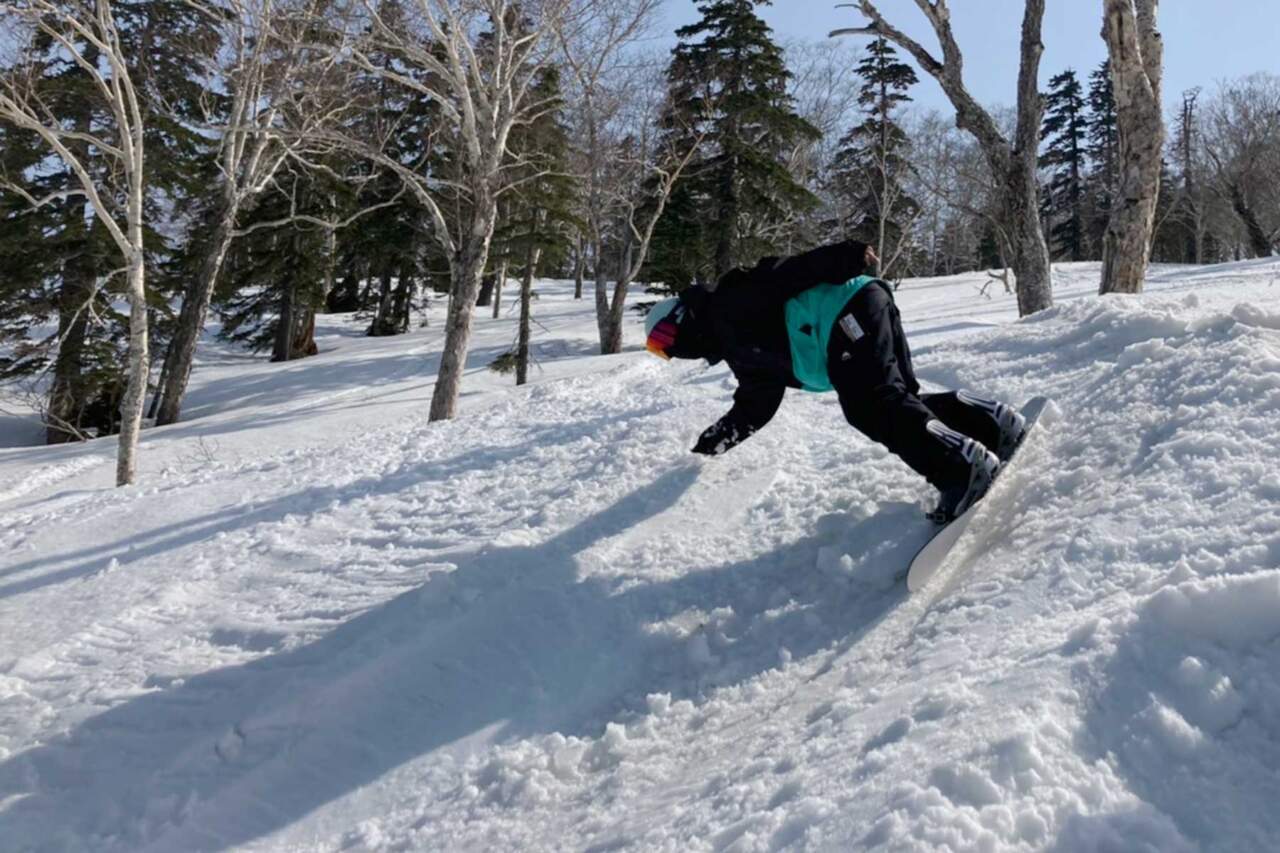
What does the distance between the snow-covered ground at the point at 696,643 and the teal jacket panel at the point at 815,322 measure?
67cm

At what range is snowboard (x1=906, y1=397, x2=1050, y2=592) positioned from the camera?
116 inches

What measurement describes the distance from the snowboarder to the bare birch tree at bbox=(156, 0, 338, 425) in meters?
8.16

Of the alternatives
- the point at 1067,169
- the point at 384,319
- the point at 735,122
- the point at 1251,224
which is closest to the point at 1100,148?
the point at 1067,169

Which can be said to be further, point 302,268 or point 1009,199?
point 302,268

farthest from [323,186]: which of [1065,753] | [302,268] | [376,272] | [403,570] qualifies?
[1065,753]

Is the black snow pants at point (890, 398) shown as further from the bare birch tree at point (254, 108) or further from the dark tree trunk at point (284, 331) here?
the dark tree trunk at point (284, 331)

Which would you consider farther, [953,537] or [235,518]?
[235,518]

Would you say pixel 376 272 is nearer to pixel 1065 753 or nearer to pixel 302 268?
pixel 302 268

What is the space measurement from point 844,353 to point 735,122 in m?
20.2

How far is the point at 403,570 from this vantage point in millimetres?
3910

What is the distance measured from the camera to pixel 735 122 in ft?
72.0

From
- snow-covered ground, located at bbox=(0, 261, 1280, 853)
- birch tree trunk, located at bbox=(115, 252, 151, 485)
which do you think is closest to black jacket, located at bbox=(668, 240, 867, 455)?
snow-covered ground, located at bbox=(0, 261, 1280, 853)

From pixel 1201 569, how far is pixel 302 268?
2292 cm

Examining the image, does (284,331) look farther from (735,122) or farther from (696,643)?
(696,643)
